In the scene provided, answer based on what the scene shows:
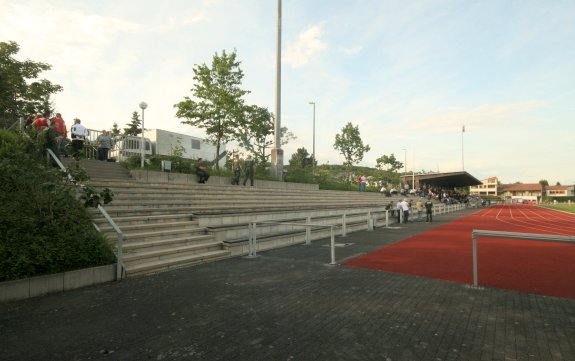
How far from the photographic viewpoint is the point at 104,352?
11.6 feet

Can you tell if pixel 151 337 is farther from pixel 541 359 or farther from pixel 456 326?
pixel 541 359

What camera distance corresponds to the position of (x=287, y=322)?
438 centimetres

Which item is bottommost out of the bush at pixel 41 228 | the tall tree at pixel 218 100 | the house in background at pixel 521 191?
the house in background at pixel 521 191

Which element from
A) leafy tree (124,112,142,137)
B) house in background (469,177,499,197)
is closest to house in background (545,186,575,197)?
house in background (469,177,499,197)

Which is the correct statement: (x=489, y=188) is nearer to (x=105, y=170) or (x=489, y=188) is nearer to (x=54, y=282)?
(x=105, y=170)

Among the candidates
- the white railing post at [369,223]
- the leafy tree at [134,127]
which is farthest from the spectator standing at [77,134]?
the leafy tree at [134,127]

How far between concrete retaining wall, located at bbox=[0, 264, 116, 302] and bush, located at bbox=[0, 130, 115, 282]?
0.13 meters

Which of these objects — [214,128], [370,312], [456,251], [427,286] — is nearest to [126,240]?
[370,312]

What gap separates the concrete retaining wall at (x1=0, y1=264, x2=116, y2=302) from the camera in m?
5.12

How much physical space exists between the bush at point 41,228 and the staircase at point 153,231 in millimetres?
776

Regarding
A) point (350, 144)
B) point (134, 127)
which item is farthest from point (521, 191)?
point (134, 127)

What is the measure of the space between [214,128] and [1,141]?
14473 millimetres

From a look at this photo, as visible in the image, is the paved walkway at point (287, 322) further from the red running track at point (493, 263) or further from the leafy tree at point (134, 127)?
the leafy tree at point (134, 127)

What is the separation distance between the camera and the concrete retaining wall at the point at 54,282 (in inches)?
202
